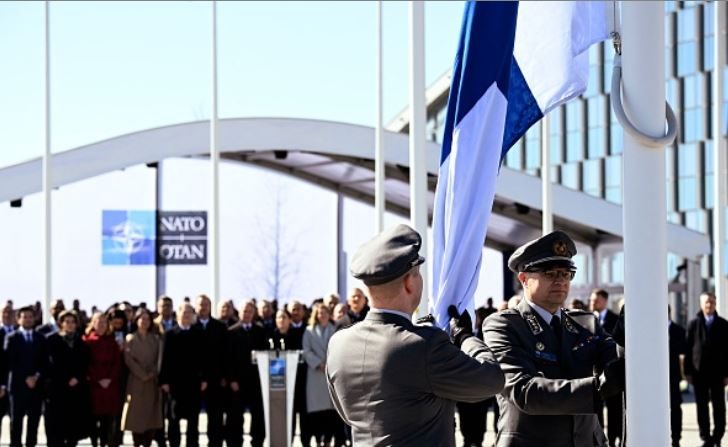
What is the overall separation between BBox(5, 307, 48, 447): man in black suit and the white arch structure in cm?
972

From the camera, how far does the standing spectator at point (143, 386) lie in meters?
16.9

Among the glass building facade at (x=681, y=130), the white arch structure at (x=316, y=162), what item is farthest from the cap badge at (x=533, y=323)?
the glass building facade at (x=681, y=130)

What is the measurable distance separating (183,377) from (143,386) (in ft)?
1.88

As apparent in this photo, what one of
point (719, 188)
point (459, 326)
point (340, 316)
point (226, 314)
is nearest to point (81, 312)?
point (226, 314)

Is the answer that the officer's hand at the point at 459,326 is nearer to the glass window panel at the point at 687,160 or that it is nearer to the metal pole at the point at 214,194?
the metal pole at the point at 214,194

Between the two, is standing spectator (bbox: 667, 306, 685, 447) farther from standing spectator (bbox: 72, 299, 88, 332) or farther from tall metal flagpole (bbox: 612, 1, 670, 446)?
tall metal flagpole (bbox: 612, 1, 670, 446)

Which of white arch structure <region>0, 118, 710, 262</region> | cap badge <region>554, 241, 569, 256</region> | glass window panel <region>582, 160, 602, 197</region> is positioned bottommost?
cap badge <region>554, 241, 569, 256</region>

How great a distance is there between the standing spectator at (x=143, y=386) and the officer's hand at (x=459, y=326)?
1245 cm

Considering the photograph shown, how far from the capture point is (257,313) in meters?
19.2

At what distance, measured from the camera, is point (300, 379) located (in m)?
17.7

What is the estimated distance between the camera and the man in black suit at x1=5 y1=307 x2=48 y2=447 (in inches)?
661

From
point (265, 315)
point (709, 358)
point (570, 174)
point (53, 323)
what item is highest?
point (570, 174)

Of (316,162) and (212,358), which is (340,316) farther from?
(316,162)

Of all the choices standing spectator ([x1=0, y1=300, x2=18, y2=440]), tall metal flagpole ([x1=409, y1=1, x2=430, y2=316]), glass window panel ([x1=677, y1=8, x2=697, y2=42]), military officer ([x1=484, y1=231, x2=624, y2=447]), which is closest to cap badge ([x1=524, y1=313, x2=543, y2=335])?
military officer ([x1=484, y1=231, x2=624, y2=447])
